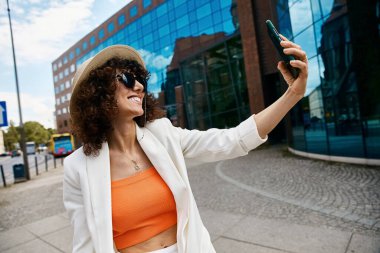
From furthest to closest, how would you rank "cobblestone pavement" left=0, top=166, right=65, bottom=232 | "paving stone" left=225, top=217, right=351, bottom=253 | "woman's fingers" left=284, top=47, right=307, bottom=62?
"cobblestone pavement" left=0, top=166, right=65, bottom=232 → "paving stone" left=225, top=217, right=351, bottom=253 → "woman's fingers" left=284, top=47, right=307, bottom=62

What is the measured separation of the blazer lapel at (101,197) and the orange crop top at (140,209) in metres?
0.08

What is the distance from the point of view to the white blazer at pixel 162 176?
4.67 ft

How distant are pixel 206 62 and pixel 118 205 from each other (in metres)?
19.5

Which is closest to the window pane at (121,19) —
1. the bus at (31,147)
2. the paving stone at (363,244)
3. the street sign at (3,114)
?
the street sign at (3,114)

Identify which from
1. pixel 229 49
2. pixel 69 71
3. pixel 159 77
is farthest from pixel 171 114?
pixel 69 71

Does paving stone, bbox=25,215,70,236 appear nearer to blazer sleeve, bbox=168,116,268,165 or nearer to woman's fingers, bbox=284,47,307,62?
blazer sleeve, bbox=168,116,268,165

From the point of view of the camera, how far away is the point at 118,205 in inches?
59.2

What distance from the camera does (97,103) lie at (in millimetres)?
1777

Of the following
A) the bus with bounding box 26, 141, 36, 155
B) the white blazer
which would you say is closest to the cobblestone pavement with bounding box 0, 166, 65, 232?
the white blazer

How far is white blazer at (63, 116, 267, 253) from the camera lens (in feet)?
4.67

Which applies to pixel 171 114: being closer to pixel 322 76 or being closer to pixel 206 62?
pixel 206 62

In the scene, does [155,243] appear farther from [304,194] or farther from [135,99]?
[304,194]

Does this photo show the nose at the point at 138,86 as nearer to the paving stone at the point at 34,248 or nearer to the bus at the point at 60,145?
the paving stone at the point at 34,248

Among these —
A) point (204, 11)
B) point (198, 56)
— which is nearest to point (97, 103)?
point (198, 56)
